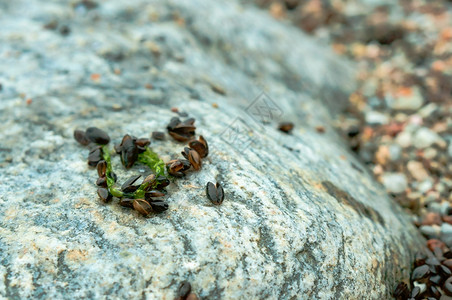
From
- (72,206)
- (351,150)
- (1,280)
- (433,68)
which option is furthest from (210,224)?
(433,68)

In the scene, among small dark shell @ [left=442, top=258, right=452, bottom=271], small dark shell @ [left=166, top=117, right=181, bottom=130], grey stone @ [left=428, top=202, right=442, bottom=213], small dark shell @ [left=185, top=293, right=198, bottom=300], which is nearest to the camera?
small dark shell @ [left=185, top=293, right=198, bottom=300]

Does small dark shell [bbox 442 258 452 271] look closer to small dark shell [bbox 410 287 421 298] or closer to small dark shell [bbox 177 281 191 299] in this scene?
small dark shell [bbox 410 287 421 298]

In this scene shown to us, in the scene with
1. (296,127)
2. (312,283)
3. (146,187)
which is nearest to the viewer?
(312,283)

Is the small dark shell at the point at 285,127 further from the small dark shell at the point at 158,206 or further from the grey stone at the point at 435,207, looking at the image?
the small dark shell at the point at 158,206

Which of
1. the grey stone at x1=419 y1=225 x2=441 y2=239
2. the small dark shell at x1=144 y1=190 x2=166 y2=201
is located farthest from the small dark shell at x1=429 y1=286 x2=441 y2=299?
the small dark shell at x1=144 y1=190 x2=166 y2=201

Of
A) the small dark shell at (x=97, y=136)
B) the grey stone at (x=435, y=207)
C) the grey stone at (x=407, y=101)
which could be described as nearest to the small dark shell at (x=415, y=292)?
the grey stone at (x=435, y=207)

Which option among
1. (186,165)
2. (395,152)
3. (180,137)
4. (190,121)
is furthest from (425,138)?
(186,165)

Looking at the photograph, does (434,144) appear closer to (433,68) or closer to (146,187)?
(433,68)
